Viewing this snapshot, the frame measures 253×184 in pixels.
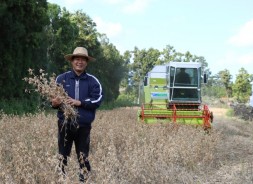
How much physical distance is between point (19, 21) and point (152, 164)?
64.1 feet

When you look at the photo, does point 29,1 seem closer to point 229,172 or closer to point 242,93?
point 229,172

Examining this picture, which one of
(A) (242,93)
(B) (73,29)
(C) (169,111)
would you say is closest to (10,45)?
(C) (169,111)

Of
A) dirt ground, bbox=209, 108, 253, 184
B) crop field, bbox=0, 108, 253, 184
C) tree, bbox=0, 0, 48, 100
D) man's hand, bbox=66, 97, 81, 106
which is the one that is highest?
tree, bbox=0, 0, 48, 100

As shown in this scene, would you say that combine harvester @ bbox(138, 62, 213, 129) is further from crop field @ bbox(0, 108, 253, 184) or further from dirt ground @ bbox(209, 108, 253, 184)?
crop field @ bbox(0, 108, 253, 184)

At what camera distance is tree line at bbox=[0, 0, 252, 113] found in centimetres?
2328

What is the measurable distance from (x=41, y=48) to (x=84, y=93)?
2655cm

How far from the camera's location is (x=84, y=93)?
217 inches

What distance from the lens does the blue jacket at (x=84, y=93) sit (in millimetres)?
5434

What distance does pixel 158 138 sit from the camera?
9211 mm

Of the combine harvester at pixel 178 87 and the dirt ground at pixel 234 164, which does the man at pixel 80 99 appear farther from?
the combine harvester at pixel 178 87

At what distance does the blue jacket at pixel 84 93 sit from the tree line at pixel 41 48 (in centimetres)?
1609

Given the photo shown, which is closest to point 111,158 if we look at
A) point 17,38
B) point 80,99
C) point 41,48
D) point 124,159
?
point 80,99

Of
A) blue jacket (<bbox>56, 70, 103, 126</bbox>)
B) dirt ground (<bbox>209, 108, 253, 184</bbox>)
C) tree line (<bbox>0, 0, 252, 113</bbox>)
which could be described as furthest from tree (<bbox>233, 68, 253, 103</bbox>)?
blue jacket (<bbox>56, 70, 103, 126</bbox>)

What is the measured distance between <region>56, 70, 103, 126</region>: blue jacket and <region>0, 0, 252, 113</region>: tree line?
16087mm
